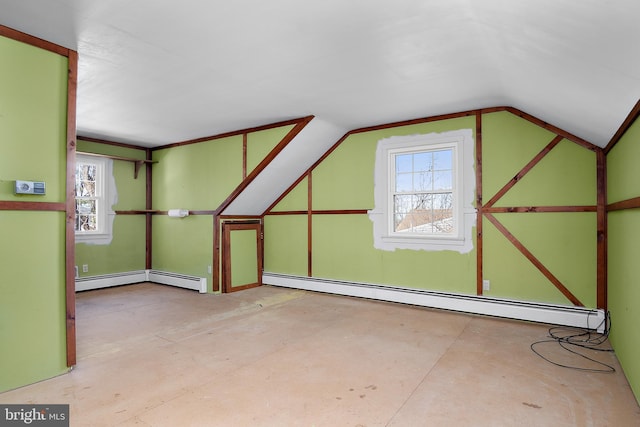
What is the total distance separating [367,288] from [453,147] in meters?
2.41

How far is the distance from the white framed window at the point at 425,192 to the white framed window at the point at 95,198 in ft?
15.5

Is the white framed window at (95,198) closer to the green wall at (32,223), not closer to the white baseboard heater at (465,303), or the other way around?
the white baseboard heater at (465,303)

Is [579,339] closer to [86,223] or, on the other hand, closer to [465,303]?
[465,303]

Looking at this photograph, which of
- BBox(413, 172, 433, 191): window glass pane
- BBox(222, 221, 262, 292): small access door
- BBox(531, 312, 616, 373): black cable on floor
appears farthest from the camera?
BBox(222, 221, 262, 292): small access door

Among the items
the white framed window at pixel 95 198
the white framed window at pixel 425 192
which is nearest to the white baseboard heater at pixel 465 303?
the white framed window at pixel 425 192

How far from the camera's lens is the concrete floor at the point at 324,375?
2.28 meters

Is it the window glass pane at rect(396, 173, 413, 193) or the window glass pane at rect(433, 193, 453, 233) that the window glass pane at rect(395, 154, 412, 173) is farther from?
the window glass pane at rect(433, 193, 453, 233)

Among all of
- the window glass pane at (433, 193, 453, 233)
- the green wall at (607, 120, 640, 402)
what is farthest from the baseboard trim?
the green wall at (607, 120, 640, 402)

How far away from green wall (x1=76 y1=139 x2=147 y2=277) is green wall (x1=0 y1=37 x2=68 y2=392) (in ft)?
12.6

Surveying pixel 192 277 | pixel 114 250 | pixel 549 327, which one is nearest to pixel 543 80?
pixel 549 327

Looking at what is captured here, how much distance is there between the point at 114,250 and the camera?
258 inches

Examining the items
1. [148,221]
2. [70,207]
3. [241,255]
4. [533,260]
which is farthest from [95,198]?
[533,260]

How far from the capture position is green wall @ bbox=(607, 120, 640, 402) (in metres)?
2.49

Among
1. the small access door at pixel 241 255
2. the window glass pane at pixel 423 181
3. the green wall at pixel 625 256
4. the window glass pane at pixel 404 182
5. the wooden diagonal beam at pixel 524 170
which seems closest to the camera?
the green wall at pixel 625 256
